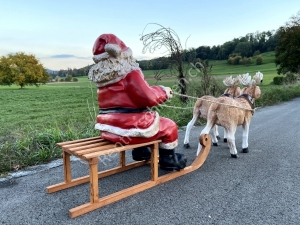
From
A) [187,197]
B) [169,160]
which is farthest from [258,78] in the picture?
[187,197]

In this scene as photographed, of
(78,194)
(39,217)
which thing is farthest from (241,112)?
(39,217)

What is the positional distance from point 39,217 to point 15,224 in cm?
18

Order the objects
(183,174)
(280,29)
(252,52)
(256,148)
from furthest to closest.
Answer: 1. (252,52)
2. (280,29)
3. (256,148)
4. (183,174)

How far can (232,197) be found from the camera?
95.6 inches

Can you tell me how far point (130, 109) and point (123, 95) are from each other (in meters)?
0.16

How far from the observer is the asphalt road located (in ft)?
6.75

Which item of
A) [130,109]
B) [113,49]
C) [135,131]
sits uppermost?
[113,49]

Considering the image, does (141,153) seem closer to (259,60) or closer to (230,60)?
(230,60)

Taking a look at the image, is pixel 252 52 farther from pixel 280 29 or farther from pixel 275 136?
pixel 275 136

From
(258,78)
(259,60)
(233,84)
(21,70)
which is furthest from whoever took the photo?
(259,60)

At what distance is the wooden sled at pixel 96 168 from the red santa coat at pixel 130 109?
0.39 feet

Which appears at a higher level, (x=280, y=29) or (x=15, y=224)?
(x=280, y=29)

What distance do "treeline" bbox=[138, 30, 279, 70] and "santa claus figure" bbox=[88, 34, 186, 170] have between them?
3.41 m

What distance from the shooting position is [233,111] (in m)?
3.43
